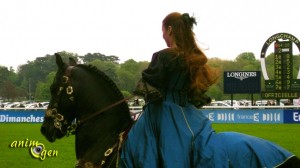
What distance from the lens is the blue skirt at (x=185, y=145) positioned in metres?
4.12

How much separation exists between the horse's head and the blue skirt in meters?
0.96

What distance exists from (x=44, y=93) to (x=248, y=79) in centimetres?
3451

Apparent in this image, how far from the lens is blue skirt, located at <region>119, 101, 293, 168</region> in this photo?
412 centimetres

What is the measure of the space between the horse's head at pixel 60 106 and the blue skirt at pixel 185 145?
961 millimetres

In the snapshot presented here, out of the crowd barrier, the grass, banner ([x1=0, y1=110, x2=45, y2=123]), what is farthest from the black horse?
banner ([x1=0, y1=110, x2=45, y2=123])

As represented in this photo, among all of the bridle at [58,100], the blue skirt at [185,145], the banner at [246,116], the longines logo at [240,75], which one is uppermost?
the longines logo at [240,75]

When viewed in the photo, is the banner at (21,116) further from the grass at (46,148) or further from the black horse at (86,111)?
the black horse at (86,111)

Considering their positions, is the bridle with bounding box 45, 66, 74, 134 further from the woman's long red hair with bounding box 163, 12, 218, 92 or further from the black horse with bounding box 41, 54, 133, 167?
the woman's long red hair with bounding box 163, 12, 218, 92

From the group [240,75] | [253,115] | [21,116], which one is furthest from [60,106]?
[240,75]

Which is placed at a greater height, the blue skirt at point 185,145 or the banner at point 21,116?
the blue skirt at point 185,145

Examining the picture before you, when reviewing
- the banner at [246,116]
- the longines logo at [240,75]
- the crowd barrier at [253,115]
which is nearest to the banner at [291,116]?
the crowd barrier at [253,115]

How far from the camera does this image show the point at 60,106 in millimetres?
5148

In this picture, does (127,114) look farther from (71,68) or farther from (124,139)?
(71,68)

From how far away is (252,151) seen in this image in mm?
4168
